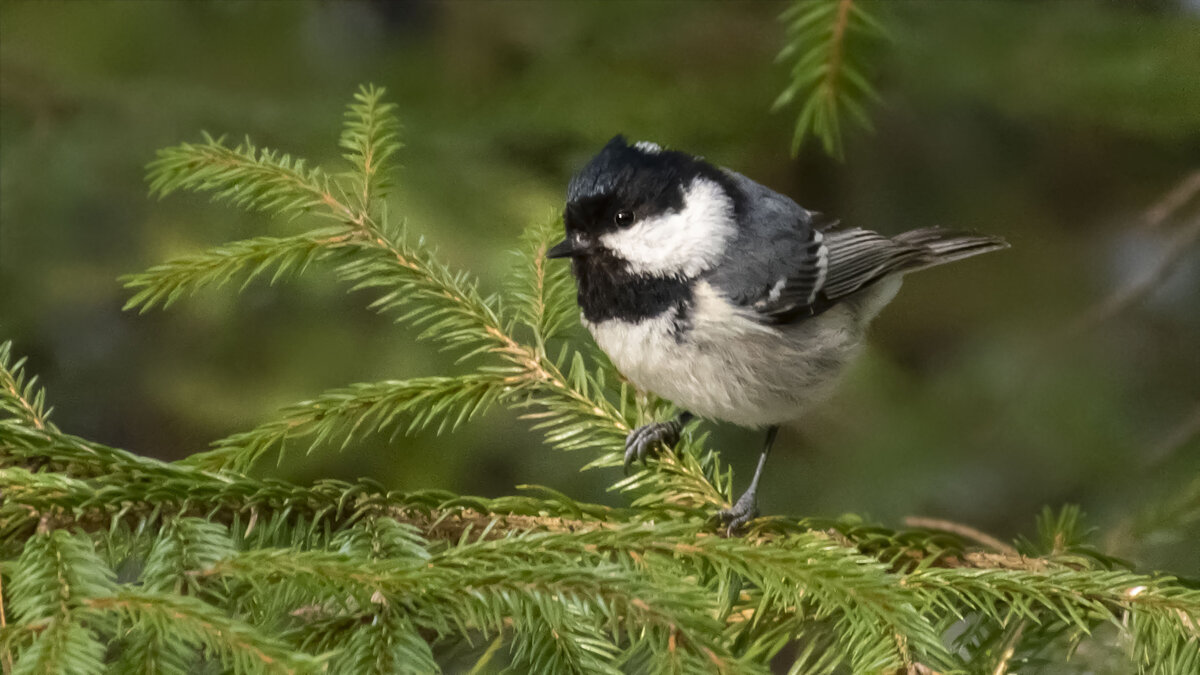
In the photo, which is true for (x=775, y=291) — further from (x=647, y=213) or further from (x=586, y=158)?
(x=586, y=158)

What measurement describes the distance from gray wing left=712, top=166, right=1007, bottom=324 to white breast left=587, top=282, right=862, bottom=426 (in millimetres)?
37

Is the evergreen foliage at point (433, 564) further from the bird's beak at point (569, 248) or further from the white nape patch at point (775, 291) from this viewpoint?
the white nape patch at point (775, 291)

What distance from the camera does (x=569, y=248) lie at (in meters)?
1.12

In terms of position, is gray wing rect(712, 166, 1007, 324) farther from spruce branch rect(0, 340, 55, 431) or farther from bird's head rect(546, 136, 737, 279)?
spruce branch rect(0, 340, 55, 431)

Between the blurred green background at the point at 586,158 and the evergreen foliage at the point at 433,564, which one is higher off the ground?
the blurred green background at the point at 586,158

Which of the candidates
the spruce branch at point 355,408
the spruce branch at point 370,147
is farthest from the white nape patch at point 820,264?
the spruce branch at point 370,147

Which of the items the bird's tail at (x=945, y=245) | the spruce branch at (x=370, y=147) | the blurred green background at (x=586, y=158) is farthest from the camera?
the blurred green background at (x=586, y=158)

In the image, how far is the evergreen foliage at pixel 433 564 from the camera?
0.63 meters

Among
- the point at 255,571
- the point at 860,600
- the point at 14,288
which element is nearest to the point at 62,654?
the point at 255,571

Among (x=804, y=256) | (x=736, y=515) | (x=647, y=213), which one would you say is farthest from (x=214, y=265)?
(x=804, y=256)

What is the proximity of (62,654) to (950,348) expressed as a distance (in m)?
1.75

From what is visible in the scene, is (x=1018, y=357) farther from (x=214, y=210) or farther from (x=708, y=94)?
(x=214, y=210)

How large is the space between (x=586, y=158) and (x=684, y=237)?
50 cm

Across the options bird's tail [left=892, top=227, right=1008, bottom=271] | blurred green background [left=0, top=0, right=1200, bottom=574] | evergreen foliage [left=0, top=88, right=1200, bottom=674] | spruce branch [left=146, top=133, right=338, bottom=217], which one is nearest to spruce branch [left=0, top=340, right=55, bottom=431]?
evergreen foliage [left=0, top=88, right=1200, bottom=674]
